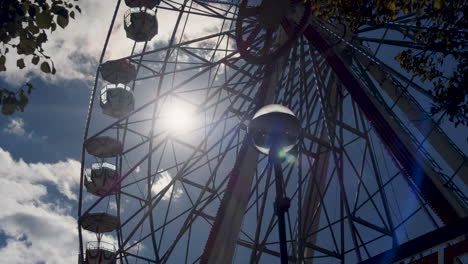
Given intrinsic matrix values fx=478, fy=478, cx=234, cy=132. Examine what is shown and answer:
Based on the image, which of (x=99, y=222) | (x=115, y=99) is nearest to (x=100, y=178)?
(x=99, y=222)

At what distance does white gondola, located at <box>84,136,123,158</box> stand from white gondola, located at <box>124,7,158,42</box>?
12.9 feet

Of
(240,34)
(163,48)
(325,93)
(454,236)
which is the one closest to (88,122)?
(163,48)

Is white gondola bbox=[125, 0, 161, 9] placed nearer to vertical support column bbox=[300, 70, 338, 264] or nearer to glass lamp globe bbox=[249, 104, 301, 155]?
vertical support column bbox=[300, 70, 338, 264]

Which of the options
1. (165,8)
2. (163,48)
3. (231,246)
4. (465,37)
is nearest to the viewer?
(465,37)

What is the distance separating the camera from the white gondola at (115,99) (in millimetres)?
18844

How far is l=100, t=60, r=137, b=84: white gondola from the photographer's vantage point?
1694 cm

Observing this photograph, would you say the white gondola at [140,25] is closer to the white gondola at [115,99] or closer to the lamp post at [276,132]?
the white gondola at [115,99]

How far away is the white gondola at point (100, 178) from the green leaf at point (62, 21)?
13.4 m

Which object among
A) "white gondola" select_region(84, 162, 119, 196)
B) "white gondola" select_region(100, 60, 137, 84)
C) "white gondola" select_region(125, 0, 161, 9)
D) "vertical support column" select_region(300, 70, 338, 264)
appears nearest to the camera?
"vertical support column" select_region(300, 70, 338, 264)

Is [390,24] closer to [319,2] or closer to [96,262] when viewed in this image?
[319,2]

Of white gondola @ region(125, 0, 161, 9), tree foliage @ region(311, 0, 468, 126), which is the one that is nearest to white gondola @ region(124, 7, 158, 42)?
white gondola @ region(125, 0, 161, 9)

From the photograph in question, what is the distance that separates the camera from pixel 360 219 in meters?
11.4

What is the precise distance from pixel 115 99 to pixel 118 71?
1.89 metres

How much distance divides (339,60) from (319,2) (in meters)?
3.07
